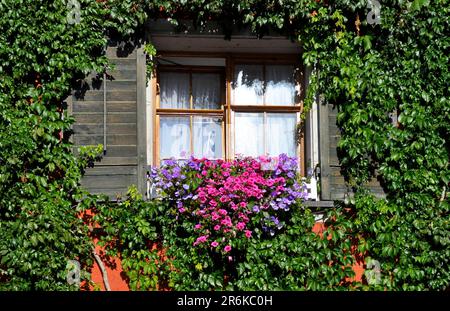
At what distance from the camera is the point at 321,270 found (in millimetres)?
7598

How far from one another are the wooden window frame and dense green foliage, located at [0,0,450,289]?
47 cm

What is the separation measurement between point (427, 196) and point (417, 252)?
590 mm

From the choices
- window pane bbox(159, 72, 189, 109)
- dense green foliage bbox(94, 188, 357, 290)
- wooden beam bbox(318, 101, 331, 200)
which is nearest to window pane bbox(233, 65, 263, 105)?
window pane bbox(159, 72, 189, 109)

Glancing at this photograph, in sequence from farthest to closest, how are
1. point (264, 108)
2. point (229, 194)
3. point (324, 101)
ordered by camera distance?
point (264, 108)
point (324, 101)
point (229, 194)

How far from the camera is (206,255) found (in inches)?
292

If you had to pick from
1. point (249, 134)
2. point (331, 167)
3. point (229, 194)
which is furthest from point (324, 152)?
point (229, 194)

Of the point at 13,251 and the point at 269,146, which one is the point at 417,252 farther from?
the point at 13,251

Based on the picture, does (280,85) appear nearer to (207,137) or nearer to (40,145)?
(207,137)

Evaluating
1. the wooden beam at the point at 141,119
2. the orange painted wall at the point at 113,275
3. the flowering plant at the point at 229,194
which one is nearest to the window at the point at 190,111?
the wooden beam at the point at 141,119

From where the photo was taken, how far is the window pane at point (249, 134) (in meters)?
8.35

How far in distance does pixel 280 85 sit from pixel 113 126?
6.58ft

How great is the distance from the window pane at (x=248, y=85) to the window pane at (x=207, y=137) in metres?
0.35

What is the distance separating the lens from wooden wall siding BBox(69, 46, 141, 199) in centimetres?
770

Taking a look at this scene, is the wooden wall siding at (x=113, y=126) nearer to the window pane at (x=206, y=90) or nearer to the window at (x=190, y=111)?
the window at (x=190, y=111)
